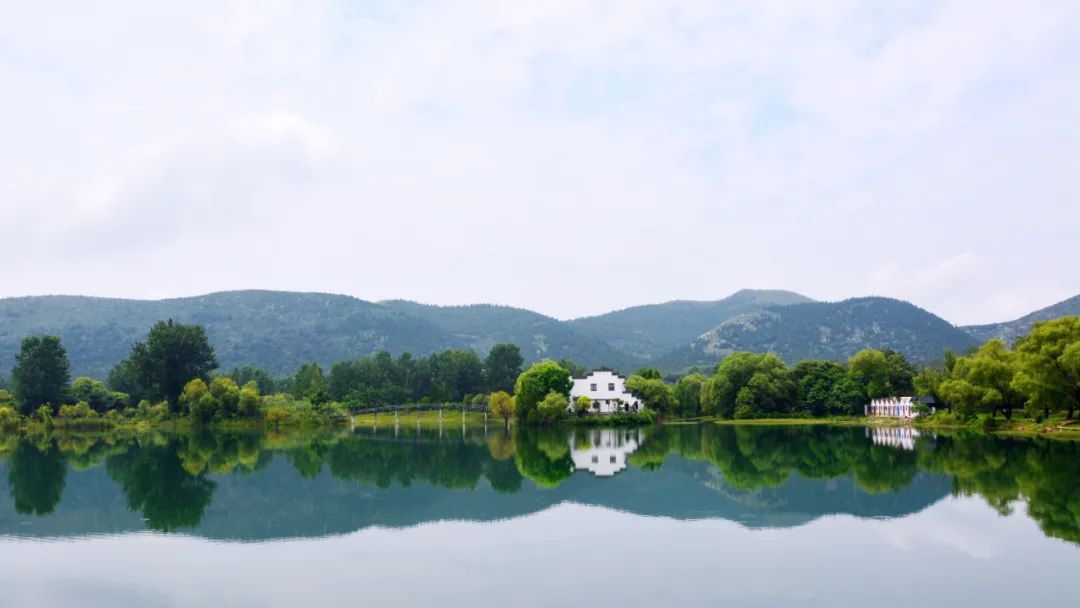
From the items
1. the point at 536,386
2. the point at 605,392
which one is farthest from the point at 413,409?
the point at 536,386

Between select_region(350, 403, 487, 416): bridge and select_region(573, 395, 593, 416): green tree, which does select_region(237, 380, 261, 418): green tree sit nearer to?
select_region(350, 403, 487, 416): bridge

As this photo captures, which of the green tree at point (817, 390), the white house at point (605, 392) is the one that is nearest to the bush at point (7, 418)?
the white house at point (605, 392)

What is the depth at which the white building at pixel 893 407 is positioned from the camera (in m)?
70.7

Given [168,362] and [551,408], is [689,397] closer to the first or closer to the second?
[551,408]

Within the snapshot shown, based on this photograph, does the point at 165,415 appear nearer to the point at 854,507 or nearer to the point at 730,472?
the point at 730,472

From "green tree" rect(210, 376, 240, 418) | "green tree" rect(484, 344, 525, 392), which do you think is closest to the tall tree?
"green tree" rect(210, 376, 240, 418)

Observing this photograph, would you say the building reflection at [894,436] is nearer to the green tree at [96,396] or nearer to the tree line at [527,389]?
the tree line at [527,389]

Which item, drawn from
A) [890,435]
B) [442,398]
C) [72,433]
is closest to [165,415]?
[72,433]

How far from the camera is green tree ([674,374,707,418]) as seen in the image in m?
87.6

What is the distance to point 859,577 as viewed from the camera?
14.3 metres

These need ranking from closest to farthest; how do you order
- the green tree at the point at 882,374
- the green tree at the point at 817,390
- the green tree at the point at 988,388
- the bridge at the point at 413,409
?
the green tree at the point at 988,388 < the green tree at the point at 882,374 < the green tree at the point at 817,390 < the bridge at the point at 413,409

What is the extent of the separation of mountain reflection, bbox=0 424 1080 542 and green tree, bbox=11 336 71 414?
3131cm

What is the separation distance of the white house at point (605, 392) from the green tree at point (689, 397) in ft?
21.1

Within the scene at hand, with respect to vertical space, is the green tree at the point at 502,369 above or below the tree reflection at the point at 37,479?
above
